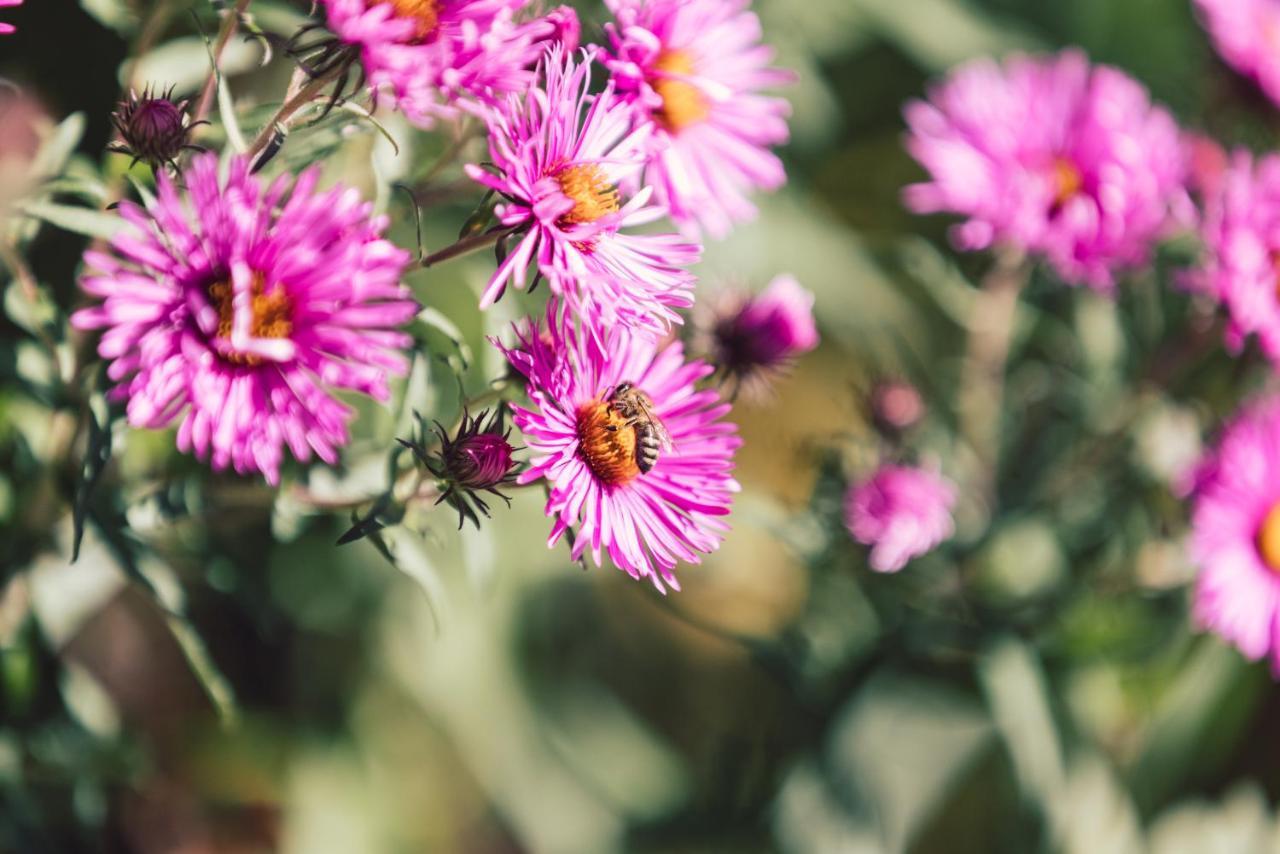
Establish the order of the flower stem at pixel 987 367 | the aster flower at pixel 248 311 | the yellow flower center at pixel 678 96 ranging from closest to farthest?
the aster flower at pixel 248 311 < the yellow flower center at pixel 678 96 < the flower stem at pixel 987 367

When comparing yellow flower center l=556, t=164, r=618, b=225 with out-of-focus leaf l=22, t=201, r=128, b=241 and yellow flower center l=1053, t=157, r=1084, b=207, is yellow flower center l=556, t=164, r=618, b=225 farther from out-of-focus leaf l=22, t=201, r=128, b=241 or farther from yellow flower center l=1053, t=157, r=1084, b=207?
yellow flower center l=1053, t=157, r=1084, b=207

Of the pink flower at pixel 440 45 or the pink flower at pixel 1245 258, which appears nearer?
the pink flower at pixel 440 45

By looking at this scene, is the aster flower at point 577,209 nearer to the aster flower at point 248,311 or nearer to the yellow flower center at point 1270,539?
the aster flower at point 248,311

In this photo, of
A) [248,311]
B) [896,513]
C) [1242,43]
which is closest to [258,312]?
[248,311]

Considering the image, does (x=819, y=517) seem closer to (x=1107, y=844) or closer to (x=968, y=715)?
(x=968, y=715)

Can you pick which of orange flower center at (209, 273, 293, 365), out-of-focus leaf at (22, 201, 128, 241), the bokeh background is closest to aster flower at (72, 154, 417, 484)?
orange flower center at (209, 273, 293, 365)

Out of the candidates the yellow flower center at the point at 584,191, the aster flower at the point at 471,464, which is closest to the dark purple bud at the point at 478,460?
the aster flower at the point at 471,464
